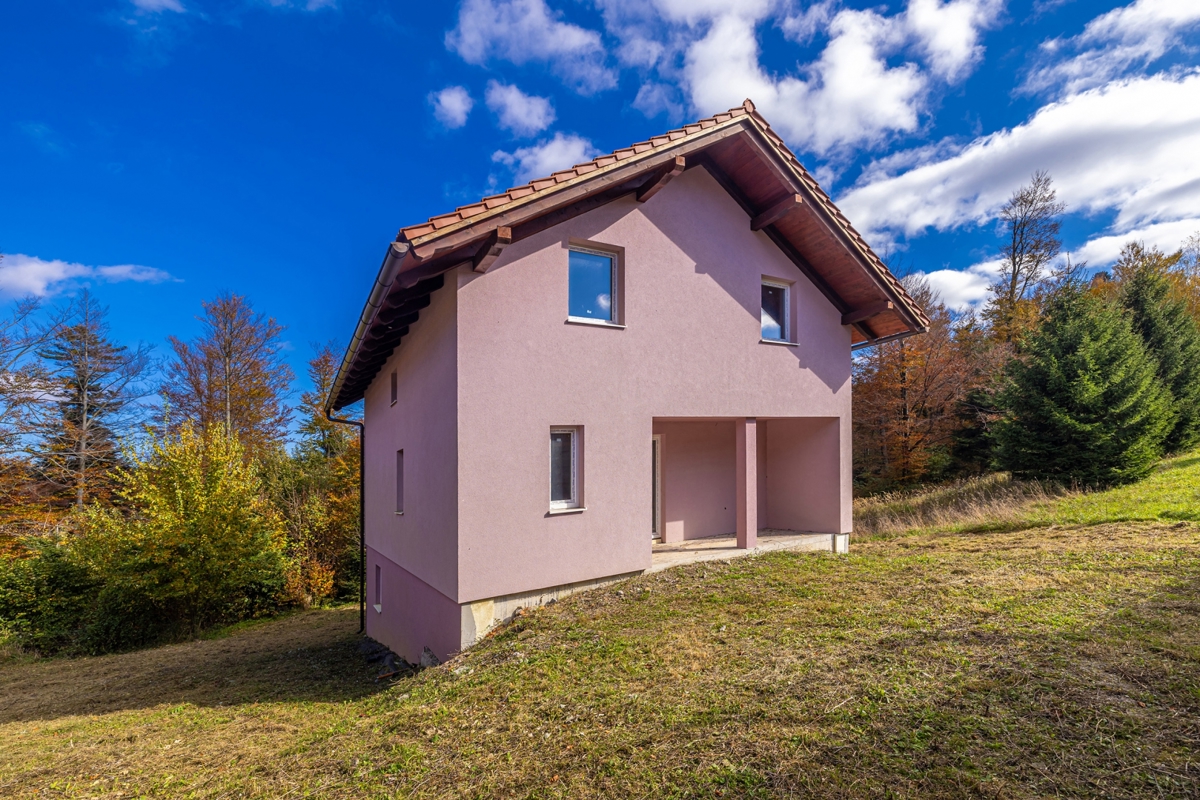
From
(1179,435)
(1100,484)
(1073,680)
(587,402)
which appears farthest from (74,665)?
(1179,435)

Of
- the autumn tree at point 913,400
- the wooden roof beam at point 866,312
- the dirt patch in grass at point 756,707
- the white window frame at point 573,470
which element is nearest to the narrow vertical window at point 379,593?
the dirt patch in grass at point 756,707

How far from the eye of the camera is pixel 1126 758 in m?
3.36

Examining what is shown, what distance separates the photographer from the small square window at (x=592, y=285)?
836cm

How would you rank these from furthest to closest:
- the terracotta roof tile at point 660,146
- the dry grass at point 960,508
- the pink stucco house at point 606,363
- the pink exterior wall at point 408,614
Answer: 1. the dry grass at point 960,508
2. the pink exterior wall at point 408,614
3. the pink stucco house at point 606,363
4. the terracotta roof tile at point 660,146

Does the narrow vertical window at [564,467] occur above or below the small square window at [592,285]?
below

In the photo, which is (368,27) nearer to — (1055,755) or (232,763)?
(232,763)

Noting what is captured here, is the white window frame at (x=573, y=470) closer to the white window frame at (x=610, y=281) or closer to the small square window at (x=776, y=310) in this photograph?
the white window frame at (x=610, y=281)

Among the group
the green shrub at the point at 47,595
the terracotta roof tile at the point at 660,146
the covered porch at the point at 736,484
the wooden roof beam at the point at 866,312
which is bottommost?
the green shrub at the point at 47,595

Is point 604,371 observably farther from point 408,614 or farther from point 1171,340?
point 1171,340

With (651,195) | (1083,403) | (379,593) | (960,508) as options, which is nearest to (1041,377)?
(1083,403)

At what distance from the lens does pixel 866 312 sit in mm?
11102

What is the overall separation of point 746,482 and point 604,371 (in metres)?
3.72

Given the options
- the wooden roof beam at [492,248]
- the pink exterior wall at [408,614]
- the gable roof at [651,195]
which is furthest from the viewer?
the pink exterior wall at [408,614]

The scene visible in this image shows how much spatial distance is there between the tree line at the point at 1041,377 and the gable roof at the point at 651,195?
357 inches
